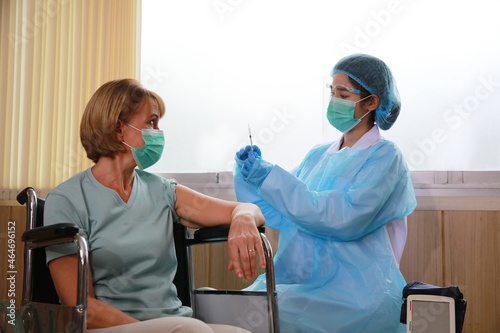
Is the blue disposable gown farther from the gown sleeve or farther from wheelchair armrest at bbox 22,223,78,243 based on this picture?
wheelchair armrest at bbox 22,223,78,243

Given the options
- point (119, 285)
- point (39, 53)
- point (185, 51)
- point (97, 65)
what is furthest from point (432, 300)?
point (39, 53)

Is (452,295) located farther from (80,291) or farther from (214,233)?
(80,291)

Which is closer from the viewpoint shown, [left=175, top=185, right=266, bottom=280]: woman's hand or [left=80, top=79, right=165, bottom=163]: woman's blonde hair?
[left=175, top=185, right=266, bottom=280]: woman's hand

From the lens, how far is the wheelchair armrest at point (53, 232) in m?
1.16

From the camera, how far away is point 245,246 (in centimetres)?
132

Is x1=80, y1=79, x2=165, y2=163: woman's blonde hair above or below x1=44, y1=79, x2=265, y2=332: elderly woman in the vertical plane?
above

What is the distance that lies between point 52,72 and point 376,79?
1762 mm

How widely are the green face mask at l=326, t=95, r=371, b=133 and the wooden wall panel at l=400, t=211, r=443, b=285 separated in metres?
0.56

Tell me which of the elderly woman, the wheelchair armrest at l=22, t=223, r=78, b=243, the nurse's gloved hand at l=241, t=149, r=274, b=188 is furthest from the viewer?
the nurse's gloved hand at l=241, t=149, r=274, b=188

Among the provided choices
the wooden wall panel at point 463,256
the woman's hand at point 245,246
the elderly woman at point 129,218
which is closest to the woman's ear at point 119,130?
the elderly woman at point 129,218

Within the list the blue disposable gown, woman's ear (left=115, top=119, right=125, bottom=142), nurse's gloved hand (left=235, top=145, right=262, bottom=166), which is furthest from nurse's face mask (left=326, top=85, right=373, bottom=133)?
woman's ear (left=115, top=119, right=125, bottom=142)

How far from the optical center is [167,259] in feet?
4.75

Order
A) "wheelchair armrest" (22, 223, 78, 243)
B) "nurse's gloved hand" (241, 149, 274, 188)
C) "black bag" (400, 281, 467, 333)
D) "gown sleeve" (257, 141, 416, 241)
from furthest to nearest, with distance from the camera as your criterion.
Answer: "nurse's gloved hand" (241, 149, 274, 188) < "gown sleeve" (257, 141, 416, 241) < "black bag" (400, 281, 467, 333) < "wheelchair armrest" (22, 223, 78, 243)

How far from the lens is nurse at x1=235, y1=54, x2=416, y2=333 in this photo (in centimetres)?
172
